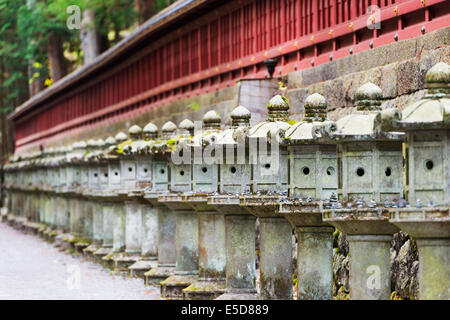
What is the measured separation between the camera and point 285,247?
49.4 ft

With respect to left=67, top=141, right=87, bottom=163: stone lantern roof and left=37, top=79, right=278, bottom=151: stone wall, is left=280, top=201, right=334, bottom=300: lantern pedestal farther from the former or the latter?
left=67, top=141, right=87, bottom=163: stone lantern roof

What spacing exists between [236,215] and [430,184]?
640 centimetres

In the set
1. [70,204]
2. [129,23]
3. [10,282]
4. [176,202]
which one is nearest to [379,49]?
[176,202]

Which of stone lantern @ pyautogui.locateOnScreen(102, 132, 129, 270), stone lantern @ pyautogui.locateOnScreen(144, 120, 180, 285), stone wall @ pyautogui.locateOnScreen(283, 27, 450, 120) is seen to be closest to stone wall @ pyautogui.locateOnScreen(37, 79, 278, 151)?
stone wall @ pyautogui.locateOnScreen(283, 27, 450, 120)

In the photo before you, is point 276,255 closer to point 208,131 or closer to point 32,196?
point 208,131

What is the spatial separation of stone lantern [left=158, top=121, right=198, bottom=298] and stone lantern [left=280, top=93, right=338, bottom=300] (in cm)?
540

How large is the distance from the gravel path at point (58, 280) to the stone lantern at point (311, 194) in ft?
21.2

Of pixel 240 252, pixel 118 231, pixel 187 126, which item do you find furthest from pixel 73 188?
pixel 240 252

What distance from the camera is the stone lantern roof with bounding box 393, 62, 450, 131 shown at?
10328mm

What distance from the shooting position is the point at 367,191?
11.5 meters

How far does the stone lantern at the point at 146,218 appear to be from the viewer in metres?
23.0

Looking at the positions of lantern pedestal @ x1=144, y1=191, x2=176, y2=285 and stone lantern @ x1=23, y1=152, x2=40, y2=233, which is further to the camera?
stone lantern @ x1=23, y1=152, x2=40, y2=233

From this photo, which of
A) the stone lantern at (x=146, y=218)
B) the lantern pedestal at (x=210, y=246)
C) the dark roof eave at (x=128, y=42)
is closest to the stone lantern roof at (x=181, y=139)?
the lantern pedestal at (x=210, y=246)
